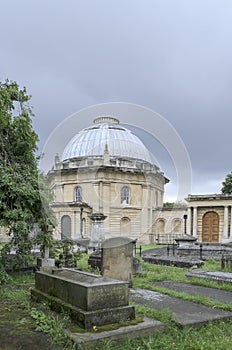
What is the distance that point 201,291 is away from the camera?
919cm

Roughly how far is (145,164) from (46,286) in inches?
1248

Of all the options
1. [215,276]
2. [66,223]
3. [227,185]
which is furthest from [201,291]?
[227,185]

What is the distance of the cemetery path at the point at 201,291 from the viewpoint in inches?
325

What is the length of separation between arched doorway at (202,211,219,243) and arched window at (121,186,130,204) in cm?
949

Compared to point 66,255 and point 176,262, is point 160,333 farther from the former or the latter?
point 176,262

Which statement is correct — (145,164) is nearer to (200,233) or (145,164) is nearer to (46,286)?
(200,233)

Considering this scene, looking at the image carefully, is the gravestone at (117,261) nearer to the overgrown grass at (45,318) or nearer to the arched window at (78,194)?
the overgrown grass at (45,318)

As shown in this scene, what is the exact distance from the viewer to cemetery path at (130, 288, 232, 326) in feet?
19.5

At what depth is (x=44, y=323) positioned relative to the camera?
17.4 ft

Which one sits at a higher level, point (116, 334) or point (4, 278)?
point (116, 334)

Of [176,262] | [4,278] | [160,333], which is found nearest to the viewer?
[160,333]

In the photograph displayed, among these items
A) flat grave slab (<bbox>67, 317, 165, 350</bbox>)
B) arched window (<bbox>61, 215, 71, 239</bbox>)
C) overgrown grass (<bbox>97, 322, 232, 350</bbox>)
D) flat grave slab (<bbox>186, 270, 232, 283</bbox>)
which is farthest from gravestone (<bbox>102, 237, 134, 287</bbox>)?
arched window (<bbox>61, 215, 71, 239</bbox>)

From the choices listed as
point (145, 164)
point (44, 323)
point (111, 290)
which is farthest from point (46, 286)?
point (145, 164)

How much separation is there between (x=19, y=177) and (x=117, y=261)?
14.5 ft
